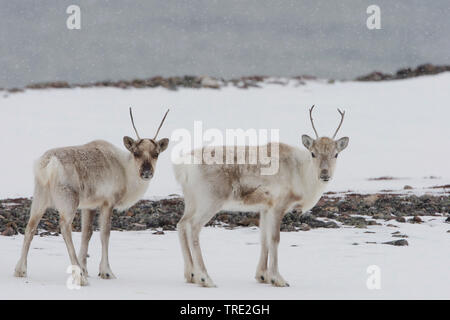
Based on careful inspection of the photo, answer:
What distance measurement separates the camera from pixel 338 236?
13.6m

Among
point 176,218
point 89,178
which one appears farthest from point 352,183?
point 89,178

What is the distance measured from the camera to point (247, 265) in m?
10.7

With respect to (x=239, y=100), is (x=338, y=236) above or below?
below

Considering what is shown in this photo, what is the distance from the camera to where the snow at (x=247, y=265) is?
8219mm

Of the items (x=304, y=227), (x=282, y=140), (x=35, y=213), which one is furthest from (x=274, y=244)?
(x=282, y=140)

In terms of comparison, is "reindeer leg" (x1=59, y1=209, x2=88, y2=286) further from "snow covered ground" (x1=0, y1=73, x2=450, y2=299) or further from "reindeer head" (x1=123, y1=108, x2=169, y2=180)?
"reindeer head" (x1=123, y1=108, x2=169, y2=180)

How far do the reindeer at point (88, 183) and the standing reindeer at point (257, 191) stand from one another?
54 cm

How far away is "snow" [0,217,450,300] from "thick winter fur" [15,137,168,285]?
0.53 meters

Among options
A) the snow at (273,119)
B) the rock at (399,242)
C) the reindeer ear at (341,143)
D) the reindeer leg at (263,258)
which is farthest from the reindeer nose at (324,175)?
the snow at (273,119)

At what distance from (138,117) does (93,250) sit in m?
23.1

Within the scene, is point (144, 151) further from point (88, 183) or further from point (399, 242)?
point (399, 242)

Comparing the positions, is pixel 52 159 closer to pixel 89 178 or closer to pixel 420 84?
pixel 89 178

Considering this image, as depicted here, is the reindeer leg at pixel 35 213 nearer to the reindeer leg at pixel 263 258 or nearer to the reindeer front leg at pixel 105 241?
the reindeer front leg at pixel 105 241

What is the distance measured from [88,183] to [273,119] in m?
26.4
